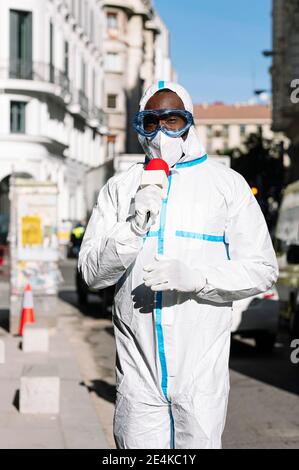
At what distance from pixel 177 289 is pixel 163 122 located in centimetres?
70

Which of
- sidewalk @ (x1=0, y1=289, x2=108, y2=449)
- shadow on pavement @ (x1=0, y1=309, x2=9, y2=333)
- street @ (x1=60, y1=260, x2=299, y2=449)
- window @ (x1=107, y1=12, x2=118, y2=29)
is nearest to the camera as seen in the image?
sidewalk @ (x1=0, y1=289, x2=108, y2=449)

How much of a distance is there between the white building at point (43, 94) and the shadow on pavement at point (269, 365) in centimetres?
3258

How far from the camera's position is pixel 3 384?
9.02m

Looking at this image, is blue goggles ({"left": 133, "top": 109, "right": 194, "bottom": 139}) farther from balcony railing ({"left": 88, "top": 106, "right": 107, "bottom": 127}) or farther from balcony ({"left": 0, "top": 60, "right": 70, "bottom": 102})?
balcony railing ({"left": 88, "top": 106, "right": 107, "bottom": 127})

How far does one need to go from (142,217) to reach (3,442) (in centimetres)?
363

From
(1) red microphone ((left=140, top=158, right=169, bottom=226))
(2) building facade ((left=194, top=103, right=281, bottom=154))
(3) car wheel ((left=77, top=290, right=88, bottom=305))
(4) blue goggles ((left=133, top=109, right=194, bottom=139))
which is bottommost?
(3) car wheel ((left=77, top=290, right=88, bottom=305))

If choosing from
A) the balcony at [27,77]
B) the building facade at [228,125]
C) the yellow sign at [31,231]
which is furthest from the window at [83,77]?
the building facade at [228,125]

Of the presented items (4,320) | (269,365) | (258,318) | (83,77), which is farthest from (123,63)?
(269,365)

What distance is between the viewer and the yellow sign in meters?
14.3

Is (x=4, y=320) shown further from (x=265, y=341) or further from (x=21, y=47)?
(x=21, y=47)

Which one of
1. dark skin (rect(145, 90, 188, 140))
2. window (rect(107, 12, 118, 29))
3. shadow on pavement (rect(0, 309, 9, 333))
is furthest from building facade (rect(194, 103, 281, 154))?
dark skin (rect(145, 90, 188, 140))

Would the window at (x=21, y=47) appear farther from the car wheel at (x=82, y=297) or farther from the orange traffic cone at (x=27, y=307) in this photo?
the orange traffic cone at (x=27, y=307)

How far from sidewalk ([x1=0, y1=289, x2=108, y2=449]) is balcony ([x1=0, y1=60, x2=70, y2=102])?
37035mm

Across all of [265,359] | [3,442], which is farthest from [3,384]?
[265,359]
